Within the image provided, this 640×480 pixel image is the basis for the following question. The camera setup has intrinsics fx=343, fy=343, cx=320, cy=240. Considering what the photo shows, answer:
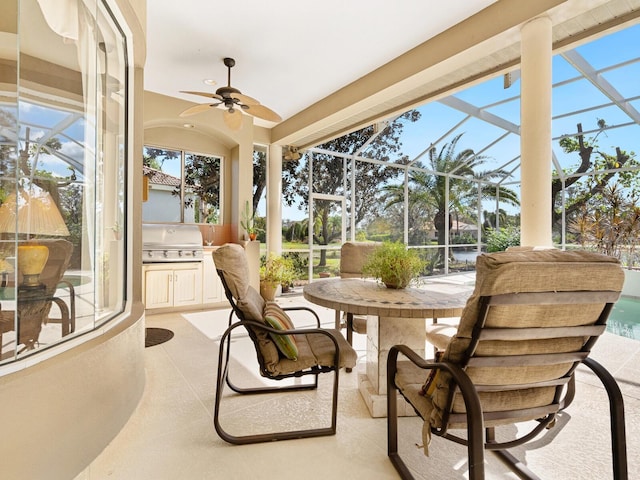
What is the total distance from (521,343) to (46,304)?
1.98 meters

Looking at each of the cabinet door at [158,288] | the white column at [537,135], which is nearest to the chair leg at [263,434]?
the white column at [537,135]

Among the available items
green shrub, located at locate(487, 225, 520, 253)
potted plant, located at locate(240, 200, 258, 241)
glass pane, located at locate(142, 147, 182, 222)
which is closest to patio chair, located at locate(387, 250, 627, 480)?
potted plant, located at locate(240, 200, 258, 241)

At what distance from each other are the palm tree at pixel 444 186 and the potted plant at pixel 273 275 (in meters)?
3.25

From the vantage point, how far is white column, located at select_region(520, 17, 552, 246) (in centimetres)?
280

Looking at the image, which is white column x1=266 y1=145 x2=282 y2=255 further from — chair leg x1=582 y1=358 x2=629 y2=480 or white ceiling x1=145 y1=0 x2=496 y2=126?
chair leg x1=582 y1=358 x2=629 y2=480

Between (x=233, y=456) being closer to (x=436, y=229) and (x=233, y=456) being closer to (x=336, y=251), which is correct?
(x=336, y=251)

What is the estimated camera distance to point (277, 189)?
657 centimetres

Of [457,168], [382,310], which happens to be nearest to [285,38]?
[382,310]

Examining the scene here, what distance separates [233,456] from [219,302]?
12.5 feet

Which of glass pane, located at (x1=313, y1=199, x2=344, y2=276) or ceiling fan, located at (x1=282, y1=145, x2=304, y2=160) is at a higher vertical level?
ceiling fan, located at (x1=282, y1=145, x2=304, y2=160)

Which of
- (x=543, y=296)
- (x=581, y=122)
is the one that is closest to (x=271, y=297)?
(x=543, y=296)

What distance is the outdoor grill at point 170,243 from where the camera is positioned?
4.87 m

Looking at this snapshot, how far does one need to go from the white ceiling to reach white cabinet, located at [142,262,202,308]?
2564 mm

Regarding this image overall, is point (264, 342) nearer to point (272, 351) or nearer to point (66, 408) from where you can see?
point (272, 351)
